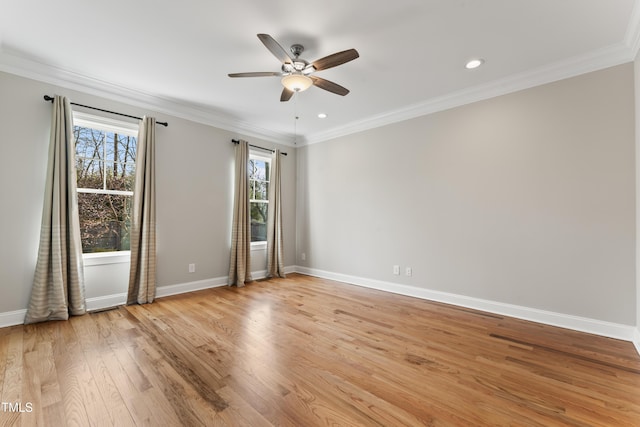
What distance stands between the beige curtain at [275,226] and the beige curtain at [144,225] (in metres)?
1.98

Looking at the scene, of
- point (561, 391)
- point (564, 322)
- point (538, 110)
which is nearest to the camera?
point (561, 391)

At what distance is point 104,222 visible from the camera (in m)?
3.53

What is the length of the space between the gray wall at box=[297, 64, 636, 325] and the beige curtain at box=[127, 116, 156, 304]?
9.93 ft

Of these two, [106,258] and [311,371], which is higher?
[106,258]

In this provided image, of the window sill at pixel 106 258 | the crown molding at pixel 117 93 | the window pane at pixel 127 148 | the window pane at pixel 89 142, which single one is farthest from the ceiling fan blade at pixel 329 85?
the window sill at pixel 106 258

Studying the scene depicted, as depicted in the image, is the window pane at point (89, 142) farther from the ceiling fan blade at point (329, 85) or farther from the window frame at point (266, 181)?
the ceiling fan blade at point (329, 85)

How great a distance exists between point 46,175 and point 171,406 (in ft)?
9.79

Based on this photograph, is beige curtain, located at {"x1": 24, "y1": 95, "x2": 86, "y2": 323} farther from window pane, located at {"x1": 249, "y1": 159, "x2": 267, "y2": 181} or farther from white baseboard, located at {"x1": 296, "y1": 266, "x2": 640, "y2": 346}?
white baseboard, located at {"x1": 296, "y1": 266, "x2": 640, "y2": 346}

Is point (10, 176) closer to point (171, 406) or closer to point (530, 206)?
point (171, 406)

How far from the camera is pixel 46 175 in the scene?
3.00m

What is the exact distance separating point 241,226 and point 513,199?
390cm

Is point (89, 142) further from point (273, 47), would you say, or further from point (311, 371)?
point (311, 371)

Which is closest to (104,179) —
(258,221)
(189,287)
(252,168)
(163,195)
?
(163,195)

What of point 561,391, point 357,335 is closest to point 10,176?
point 357,335
